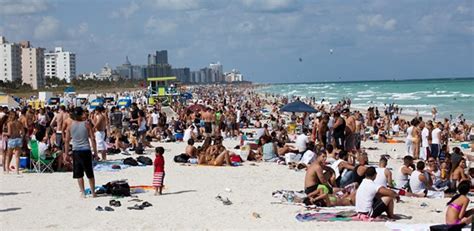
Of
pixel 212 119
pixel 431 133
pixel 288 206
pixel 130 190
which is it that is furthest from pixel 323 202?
pixel 212 119

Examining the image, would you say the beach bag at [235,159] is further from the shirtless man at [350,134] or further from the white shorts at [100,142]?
the white shorts at [100,142]

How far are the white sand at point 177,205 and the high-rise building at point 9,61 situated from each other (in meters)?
134

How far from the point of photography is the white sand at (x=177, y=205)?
304 inches

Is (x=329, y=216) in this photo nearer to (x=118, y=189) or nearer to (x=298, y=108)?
(x=118, y=189)

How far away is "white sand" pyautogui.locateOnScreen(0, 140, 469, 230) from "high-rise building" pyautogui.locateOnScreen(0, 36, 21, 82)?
5280 inches

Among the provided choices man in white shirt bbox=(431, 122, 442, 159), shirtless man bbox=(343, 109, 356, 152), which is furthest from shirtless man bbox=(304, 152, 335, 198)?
man in white shirt bbox=(431, 122, 442, 159)

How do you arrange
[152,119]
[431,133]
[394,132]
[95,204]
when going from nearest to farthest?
1. [95,204]
2. [431,133]
3. [152,119]
4. [394,132]

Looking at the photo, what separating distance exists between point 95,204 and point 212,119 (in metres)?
12.2

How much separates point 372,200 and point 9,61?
140 m

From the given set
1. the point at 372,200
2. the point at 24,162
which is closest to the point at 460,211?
the point at 372,200

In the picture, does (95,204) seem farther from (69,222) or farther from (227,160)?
(227,160)

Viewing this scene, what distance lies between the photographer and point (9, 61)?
13725 centimetres

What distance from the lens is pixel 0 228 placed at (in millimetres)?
7445

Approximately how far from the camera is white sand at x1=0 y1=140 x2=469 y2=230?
7723 millimetres
